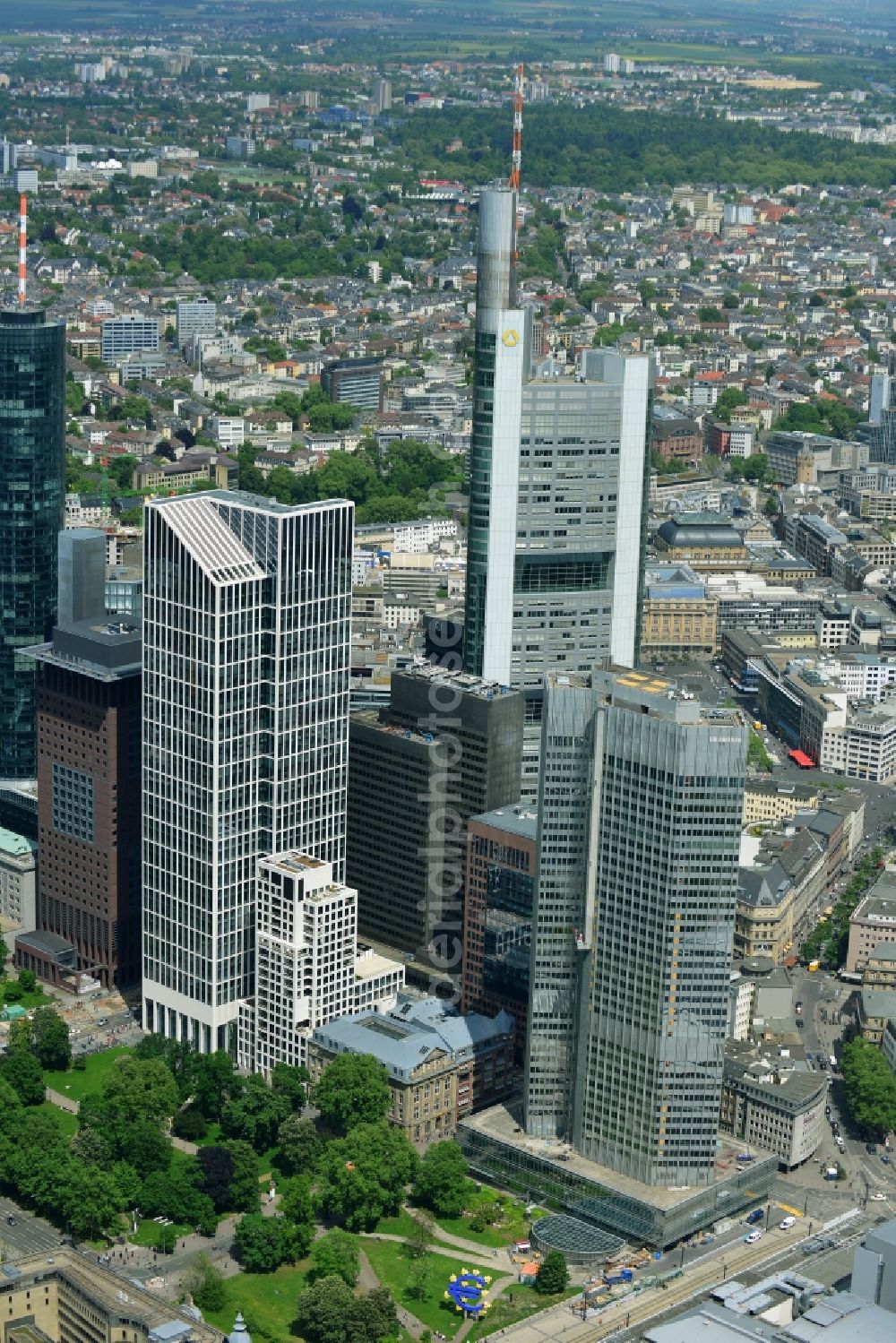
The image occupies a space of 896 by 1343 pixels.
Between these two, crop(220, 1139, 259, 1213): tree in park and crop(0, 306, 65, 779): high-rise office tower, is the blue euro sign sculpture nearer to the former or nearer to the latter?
crop(220, 1139, 259, 1213): tree in park

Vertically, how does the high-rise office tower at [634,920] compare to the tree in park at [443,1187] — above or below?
above

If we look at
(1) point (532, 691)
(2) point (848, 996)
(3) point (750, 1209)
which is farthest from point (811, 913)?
(3) point (750, 1209)

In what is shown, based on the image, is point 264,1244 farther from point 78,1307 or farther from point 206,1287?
point 78,1307

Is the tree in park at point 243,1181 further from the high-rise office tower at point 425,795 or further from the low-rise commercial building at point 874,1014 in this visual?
the low-rise commercial building at point 874,1014

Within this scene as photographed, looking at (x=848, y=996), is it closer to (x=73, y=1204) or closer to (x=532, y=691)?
(x=532, y=691)

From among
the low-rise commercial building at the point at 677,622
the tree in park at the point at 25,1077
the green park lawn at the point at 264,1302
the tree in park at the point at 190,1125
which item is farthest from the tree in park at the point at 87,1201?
the low-rise commercial building at the point at 677,622

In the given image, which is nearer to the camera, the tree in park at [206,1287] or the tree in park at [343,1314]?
the tree in park at [343,1314]
